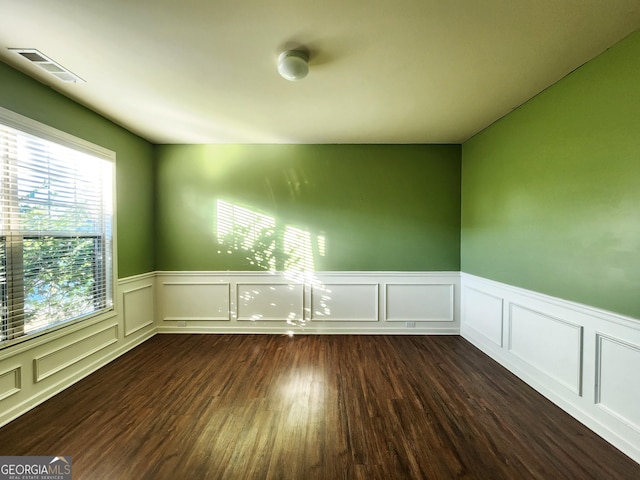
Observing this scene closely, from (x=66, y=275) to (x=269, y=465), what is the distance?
2.47 m

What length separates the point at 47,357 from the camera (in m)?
2.15

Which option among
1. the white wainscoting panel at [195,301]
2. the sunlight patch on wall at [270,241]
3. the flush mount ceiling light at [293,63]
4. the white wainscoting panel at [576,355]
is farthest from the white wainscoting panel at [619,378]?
the white wainscoting panel at [195,301]

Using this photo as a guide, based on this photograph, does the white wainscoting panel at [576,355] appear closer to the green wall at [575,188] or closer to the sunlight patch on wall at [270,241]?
the green wall at [575,188]

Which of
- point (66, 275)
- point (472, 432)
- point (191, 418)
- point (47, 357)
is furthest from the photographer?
point (66, 275)

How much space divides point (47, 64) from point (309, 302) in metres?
3.34

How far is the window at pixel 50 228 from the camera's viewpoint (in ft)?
6.28

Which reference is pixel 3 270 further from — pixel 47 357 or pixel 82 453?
pixel 82 453

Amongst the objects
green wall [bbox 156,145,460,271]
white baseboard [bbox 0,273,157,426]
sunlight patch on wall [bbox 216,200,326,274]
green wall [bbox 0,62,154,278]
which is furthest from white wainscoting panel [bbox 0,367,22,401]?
sunlight patch on wall [bbox 216,200,326,274]

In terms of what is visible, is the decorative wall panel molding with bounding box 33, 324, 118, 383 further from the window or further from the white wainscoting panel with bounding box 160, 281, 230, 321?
the white wainscoting panel with bounding box 160, 281, 230, 321

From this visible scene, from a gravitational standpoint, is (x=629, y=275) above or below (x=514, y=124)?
below

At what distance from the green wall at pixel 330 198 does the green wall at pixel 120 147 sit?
0.66 feet

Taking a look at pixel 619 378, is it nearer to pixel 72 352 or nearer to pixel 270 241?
pixel 270 241

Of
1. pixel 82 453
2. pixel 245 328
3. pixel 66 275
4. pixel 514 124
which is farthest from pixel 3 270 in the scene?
pixel 514 124

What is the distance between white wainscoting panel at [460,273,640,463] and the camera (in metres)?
1.63
